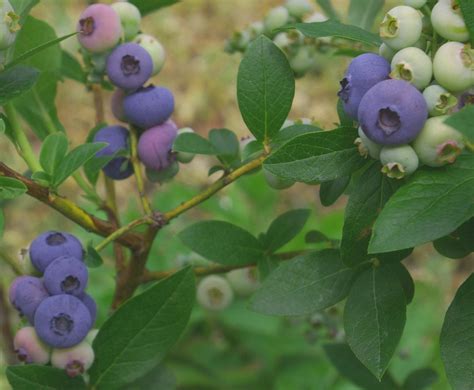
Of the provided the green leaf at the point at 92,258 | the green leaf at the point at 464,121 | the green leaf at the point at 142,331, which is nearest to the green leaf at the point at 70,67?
the green leaf at the point at 92,258

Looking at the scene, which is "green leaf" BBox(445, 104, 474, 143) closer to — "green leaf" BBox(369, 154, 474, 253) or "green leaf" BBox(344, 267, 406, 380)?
"green leaf" BBox(369, 154, 474, 253)

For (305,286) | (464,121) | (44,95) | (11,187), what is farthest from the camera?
(44,95)

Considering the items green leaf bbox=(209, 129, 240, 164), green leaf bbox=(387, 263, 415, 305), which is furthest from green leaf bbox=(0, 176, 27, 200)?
green leaf bbox=(387, 263, 415, 305)

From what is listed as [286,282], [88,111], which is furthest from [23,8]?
[88,111]

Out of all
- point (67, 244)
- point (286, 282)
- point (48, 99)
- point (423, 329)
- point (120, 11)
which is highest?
point (120, 11)

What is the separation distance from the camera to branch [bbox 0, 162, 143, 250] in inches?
44.1

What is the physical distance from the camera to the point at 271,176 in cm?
120

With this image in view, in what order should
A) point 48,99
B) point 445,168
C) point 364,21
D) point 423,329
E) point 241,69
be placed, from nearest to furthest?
point 445,168 < point 241,69 < point 48,99 < point 364,21 < point 423,329

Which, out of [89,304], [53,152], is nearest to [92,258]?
[89,304]

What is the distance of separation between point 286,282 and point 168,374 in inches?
17.0

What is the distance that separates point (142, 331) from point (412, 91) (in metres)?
0.53

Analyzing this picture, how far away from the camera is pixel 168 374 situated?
1461 millimetres

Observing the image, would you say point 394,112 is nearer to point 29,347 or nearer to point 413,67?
point 413,67

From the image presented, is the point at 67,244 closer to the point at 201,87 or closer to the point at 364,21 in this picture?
the point at 364,21
